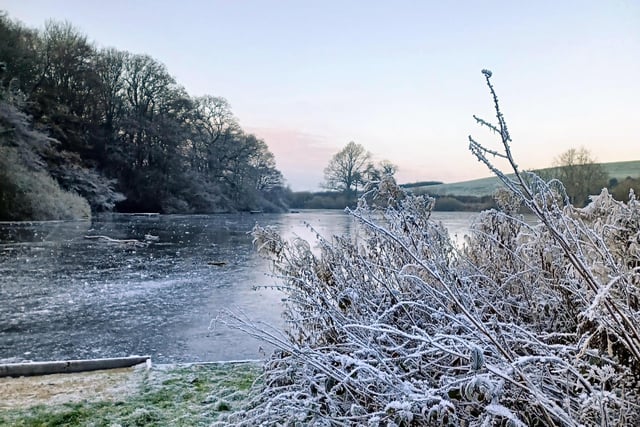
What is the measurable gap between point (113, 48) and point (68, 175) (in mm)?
13600

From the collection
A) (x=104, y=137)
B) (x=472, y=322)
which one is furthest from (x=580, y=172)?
(x=104, y=137)

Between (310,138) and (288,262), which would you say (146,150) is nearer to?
(310,138)

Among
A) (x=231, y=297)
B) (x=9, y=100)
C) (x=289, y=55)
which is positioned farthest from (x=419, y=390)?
(x=9, y=100)

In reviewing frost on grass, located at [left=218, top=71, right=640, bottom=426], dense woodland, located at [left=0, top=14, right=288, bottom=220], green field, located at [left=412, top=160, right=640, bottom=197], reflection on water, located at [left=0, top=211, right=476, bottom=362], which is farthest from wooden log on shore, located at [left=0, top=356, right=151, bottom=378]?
dense woodland, located at [left=0, top=14, right=288, bottom=220]

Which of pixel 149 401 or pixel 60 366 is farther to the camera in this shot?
pixel 60 366

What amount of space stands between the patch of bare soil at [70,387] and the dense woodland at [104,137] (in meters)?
20.2

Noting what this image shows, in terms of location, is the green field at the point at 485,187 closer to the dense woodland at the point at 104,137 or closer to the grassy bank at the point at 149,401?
the grassy bank at the point at 149,401

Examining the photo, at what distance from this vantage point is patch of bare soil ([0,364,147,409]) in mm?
3021

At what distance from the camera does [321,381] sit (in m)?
2.38

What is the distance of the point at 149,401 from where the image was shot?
9.91 ft

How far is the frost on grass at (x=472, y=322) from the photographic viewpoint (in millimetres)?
1369

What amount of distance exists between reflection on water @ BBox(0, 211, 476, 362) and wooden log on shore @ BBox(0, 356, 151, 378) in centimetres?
47

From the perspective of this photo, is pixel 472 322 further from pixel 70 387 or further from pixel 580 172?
pixel 580 172

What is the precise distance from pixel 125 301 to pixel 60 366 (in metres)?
3.15
